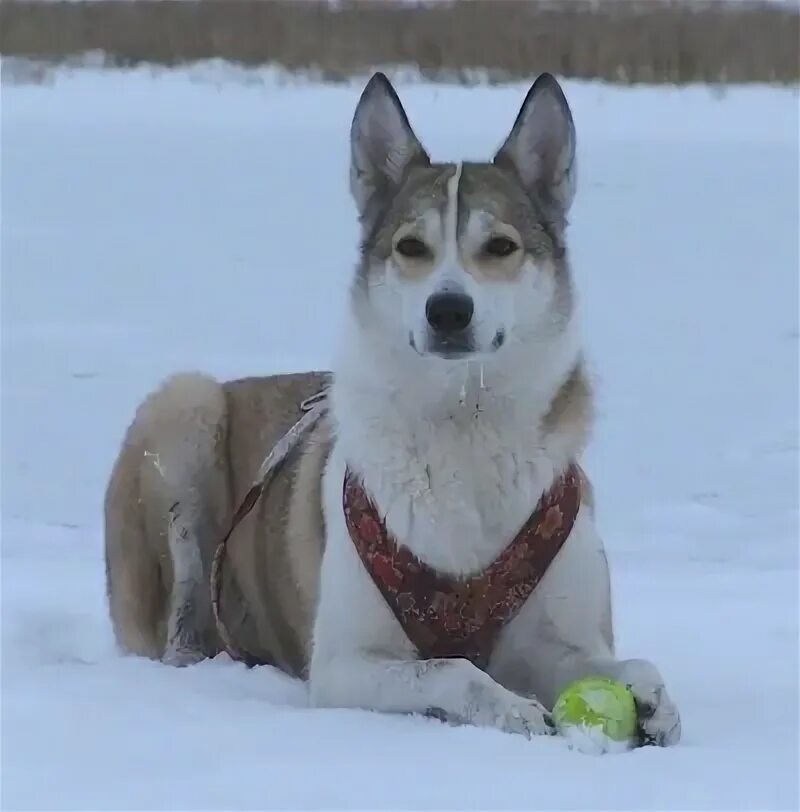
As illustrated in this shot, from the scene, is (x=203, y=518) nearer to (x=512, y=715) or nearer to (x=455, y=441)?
(x=455, y=441)

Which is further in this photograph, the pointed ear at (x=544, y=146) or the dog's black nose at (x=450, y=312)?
the pointed ear at (x=544, y=146)

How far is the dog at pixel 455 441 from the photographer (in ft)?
11.5

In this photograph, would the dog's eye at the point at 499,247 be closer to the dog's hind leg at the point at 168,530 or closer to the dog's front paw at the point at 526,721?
the dog's front paw at the point at 526,721

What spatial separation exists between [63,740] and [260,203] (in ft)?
30.2

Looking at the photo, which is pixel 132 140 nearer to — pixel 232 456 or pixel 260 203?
pixel 260 203

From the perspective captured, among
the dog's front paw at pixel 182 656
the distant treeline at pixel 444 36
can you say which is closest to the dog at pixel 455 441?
the dog's front paw at pixel 182 656

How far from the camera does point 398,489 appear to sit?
12.0 feet

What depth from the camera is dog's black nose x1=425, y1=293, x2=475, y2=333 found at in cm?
347

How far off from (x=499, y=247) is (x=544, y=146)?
417 mm

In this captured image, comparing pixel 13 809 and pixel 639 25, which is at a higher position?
pixel 639 25

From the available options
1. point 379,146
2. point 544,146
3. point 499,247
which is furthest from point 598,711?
point 379,146

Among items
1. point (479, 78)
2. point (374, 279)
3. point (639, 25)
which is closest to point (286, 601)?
point (374, 279)

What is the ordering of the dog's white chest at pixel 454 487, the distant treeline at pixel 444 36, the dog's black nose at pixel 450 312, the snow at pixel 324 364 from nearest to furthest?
the snow at pixel 324 364, the dog's black nose at pixel 450 312, the dog's white chest at pixel 454 487, the distant treeline at pixel 444 36

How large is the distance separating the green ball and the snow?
11 cm
